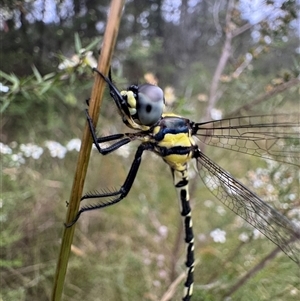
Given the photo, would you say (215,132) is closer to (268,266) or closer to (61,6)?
(268,266)

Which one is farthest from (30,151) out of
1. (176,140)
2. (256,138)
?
(256,138)

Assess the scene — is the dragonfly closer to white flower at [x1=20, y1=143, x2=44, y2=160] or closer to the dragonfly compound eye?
the dragonfly compound eye

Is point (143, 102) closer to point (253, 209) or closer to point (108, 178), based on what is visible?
point (253, 209)

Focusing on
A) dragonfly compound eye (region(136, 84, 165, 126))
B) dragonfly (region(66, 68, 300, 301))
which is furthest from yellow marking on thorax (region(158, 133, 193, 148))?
dragonfly compound eye (region(136, 84, 165, 126))

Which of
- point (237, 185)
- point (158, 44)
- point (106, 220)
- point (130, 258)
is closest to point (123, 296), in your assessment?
point (130, 258)

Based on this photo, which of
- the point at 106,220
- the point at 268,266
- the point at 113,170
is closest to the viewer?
the point at 268,266
